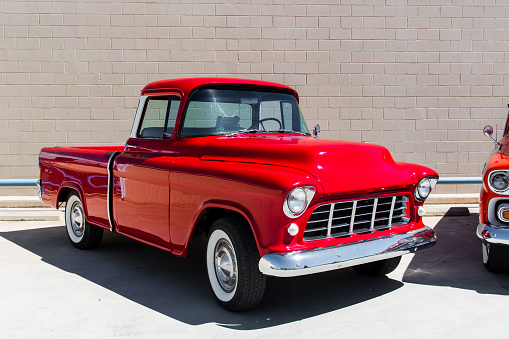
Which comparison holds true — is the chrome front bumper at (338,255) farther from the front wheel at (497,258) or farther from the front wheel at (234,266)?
the front wheel at (497,258)

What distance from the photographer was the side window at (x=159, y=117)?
A: 4801mm

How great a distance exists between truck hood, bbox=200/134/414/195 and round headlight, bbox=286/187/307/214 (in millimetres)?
185

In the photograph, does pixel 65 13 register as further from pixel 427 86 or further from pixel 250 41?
pixel 427 86

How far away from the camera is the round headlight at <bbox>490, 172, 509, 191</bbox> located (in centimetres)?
450

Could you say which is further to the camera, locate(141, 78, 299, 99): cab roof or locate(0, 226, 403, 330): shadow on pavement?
locate(141, 78, 299, 99): cab roof

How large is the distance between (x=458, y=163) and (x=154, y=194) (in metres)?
5.96

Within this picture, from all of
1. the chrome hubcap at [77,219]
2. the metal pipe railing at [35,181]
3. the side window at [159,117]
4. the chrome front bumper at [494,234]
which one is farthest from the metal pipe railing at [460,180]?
the chrome hubcap at [77,219]

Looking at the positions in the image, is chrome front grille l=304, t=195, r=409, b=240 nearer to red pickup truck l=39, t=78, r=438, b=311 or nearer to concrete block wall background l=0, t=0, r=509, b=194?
red pickup truck l=39, t=78, r=438, b=311

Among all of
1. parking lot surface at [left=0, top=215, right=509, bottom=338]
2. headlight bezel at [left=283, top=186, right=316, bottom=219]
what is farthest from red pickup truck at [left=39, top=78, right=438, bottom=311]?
parking lot surface at [left=0, top=215, right=509, bottom=338]

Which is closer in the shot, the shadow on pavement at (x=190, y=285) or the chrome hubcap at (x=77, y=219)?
the shadow on pavement at (x=190, y=285)

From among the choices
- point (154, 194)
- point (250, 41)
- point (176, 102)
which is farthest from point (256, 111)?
point (250, 41)

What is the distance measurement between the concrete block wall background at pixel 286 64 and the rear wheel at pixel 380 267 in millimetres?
4007

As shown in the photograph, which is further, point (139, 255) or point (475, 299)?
point (139, 255)

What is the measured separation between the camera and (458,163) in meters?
8.75
